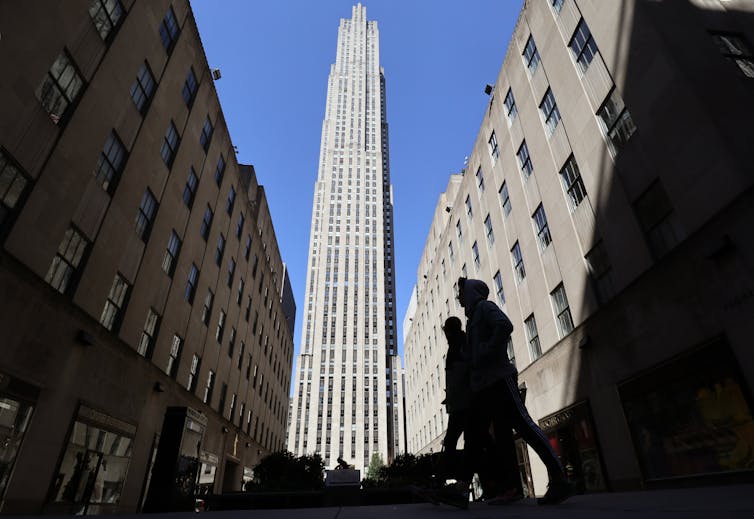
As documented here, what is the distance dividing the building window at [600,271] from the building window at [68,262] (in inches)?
700

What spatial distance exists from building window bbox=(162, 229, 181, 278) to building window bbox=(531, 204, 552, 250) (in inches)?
689

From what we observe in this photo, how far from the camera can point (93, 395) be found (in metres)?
13.8

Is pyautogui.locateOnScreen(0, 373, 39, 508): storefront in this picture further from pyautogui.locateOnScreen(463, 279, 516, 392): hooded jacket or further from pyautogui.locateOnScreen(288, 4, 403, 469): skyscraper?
pyautogui.locateOnScreen(288, 4, 403, 469): skyscraper

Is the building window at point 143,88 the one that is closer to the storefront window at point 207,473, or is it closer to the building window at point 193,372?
the building window at point 193,372

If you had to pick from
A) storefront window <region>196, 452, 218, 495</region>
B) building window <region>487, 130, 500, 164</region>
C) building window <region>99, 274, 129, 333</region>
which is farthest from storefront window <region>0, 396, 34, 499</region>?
building window <region>487, 130, 500, 164</region>

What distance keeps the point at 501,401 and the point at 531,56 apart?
20991 mm

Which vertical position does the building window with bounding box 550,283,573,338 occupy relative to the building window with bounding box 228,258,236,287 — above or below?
below

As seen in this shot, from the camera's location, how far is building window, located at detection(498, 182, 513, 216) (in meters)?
23.5

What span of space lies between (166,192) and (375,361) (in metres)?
91.8

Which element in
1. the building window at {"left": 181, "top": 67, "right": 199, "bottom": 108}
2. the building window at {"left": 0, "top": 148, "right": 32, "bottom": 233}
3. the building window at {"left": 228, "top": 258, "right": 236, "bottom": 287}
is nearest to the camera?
the building window at {"left": 0, "top": 148, "right": 32, "bottom": 233}

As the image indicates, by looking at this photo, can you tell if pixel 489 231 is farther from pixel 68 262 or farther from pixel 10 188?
pixel 10 188

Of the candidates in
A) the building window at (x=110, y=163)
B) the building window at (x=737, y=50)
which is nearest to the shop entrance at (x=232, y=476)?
the building window at (x=110, y=163)

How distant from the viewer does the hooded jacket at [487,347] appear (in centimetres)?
484

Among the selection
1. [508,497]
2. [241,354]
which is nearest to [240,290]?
[241,354]
